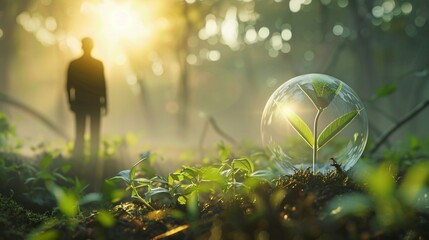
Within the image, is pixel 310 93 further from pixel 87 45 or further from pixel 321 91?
pixel 87 45

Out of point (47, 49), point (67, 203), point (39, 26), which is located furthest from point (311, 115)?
point (47, 49)

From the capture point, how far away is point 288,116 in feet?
11.6

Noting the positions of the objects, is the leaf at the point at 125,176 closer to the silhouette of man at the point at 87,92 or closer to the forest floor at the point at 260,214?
the forest floor at the point at 260,214

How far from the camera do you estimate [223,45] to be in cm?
6800

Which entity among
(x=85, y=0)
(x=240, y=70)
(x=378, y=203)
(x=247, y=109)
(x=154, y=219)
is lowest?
(x=247, y=109)

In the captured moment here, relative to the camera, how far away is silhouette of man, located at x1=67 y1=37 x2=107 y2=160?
8.50 m

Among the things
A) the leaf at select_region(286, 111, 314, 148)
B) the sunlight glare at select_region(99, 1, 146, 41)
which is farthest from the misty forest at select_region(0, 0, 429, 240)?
the sunlight glare at select_region(99, 1, 146, 41)

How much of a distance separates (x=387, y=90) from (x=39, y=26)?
41064 mm

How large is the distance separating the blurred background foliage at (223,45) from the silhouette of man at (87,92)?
113 cm

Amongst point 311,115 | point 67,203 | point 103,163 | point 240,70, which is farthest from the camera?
point 240,70

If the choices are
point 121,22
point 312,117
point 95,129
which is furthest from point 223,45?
point 312,117

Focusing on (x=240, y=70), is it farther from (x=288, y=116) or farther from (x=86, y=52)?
(x=288, y=116)

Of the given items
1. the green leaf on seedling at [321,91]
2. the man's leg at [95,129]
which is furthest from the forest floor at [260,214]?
the man's leg at [95,129]

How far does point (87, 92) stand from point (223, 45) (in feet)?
198
